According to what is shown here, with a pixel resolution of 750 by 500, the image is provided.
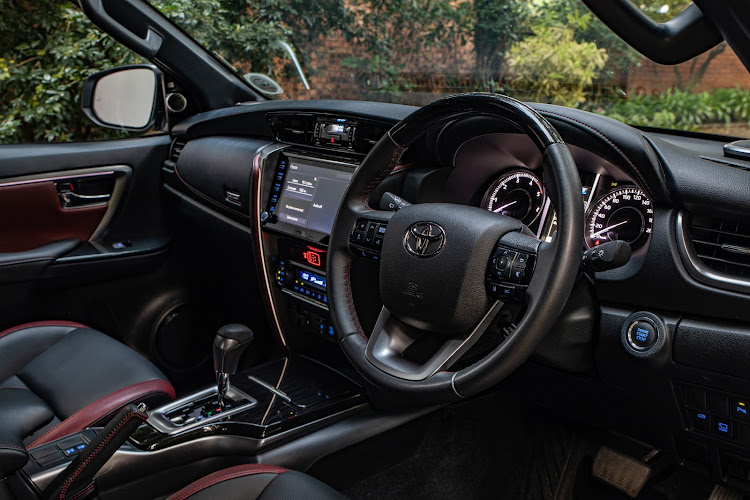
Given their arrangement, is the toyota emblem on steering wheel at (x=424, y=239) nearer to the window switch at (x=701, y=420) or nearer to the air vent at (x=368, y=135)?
the air vent at (x=368, y=135)

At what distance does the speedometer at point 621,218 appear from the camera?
51.7 inches

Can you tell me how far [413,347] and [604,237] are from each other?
46 centimetres

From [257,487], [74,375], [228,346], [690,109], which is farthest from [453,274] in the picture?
[690,109]

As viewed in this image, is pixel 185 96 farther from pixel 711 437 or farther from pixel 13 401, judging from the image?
pixel 711 437

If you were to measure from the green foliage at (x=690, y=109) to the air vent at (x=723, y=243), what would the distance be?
2.75 ft

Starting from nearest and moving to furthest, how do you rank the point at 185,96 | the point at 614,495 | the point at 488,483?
the point at 614,495
the point at 488,483
the point at 185,96

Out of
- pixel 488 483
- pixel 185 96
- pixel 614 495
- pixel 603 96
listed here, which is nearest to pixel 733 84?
pixel 603 96

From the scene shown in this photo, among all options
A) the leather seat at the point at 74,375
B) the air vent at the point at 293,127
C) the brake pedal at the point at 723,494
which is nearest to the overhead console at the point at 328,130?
the air vent at the point at 293,127

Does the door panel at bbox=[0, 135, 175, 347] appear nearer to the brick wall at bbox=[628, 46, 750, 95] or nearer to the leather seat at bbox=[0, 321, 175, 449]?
the leather seat at bbox=[0, 321, 175, 449]

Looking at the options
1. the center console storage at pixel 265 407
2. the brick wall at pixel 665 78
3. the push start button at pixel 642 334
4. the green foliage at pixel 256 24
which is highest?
the green foliage at pixel 256 24

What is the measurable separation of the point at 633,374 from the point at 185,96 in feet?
6.61

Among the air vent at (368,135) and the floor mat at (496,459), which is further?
the floor mat at (496,459)

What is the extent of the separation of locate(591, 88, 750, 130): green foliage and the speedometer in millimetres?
693

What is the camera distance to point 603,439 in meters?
1.86
